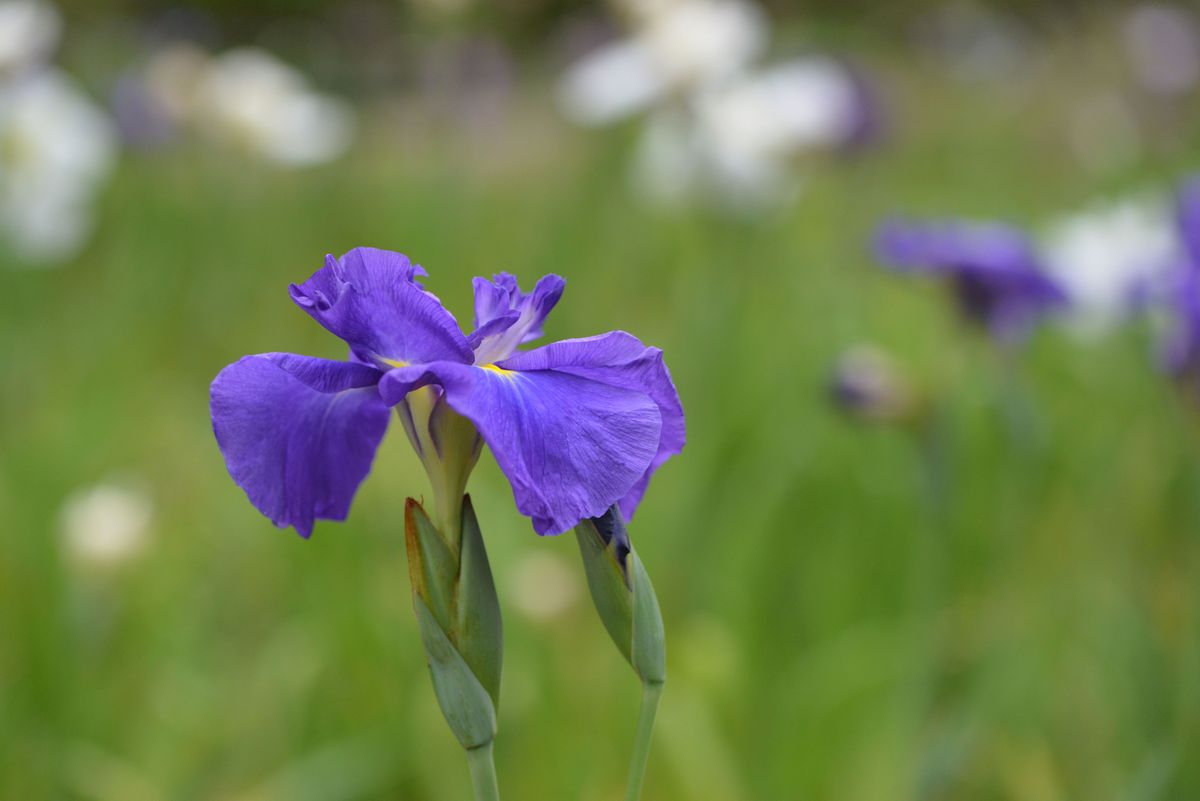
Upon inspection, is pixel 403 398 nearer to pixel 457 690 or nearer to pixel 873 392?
pixel 457 690

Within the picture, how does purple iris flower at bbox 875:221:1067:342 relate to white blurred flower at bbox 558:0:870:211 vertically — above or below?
below

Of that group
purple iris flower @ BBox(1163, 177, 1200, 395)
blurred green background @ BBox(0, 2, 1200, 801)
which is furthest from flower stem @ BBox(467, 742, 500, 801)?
purple iris flower @ BBox(1163, 177, 1200, 395)

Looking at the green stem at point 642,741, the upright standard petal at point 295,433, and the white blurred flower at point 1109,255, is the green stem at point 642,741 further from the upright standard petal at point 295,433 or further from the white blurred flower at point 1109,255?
the white blurred flower at point 1109,255

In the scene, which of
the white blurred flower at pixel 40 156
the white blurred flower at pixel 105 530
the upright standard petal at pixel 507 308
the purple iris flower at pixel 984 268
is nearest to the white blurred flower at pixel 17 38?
the white blurred flower at pixel 40 156

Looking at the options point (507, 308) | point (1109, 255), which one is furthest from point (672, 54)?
point (507, 308)

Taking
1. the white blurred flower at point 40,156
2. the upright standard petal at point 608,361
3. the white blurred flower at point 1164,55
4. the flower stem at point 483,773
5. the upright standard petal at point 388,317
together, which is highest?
the white blurred flower at point 1164,55

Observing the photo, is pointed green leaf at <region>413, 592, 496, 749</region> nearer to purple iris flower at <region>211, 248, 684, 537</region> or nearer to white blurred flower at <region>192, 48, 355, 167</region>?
purple iris flower at <region>211, 248, 684, 537</region>

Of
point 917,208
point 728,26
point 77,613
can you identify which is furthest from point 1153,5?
point 77,613
